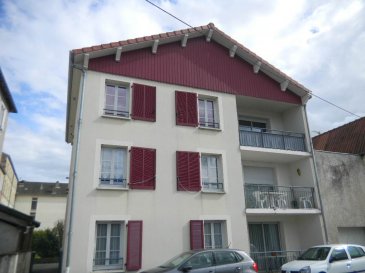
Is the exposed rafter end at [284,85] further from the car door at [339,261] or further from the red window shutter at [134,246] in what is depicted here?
the red window shutter at [134,246]

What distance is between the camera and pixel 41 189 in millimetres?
53844

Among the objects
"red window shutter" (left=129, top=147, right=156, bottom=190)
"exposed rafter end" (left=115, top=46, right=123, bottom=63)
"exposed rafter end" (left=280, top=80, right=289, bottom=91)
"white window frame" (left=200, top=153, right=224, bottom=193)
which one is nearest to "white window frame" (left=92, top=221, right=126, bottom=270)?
"red window shutter" (left=129, top=147, right=156, bottom=190)

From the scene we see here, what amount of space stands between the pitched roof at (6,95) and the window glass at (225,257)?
16.9 meters

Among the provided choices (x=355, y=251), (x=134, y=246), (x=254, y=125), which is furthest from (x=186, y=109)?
(x=355, y=251)

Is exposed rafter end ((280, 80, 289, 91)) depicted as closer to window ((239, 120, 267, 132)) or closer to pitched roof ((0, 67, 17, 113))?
window ((239, 120, 267, 132))

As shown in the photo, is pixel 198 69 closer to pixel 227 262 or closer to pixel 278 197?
pixel 278 197

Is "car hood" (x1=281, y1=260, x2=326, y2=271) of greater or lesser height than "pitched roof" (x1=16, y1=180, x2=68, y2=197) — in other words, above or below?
below

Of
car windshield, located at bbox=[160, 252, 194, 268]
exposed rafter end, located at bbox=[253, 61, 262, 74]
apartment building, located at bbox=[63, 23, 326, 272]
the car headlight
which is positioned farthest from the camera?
exposed rafter end, located at bbox=[253, 61, 262, 74]

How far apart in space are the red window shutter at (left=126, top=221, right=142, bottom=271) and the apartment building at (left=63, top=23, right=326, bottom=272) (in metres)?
0.03

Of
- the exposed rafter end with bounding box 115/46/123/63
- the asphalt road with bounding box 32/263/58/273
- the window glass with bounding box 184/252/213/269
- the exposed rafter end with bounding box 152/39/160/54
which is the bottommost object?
the asphalt road with bounding box 32/263/58/273

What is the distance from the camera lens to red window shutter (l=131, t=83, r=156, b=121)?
44.9ft

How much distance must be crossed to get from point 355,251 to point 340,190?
538 cm

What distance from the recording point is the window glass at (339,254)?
11.2 meters

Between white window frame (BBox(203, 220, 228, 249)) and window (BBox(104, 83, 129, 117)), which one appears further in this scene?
window (BBox(104, 83, 129, 117))
